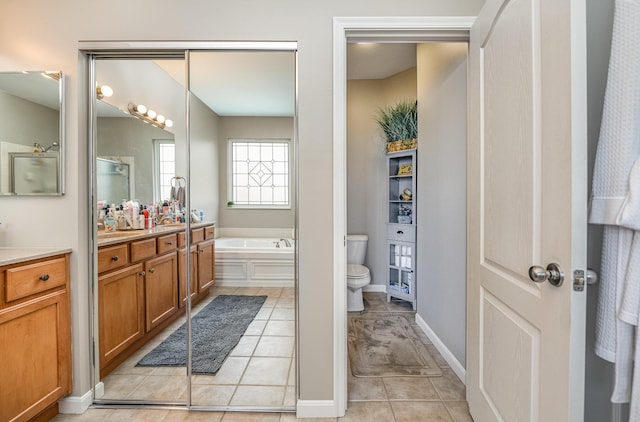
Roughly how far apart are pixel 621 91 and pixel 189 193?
191cm

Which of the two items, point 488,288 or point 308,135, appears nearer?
point 488,288

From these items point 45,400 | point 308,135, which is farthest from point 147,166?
point 45,400

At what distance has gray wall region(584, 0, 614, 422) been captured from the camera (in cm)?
98

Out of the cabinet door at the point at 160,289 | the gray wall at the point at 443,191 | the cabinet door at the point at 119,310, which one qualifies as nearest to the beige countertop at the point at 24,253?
the cabinet door at the point at 119,310

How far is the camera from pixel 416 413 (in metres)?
1.66

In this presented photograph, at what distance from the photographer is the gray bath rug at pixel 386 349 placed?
2068 millimetres

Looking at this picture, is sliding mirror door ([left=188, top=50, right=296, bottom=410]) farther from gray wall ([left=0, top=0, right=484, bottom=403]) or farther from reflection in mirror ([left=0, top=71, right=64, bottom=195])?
reflection in mirror ([left=0, top=71, right=64, bottom=195])

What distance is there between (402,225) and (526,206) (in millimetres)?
2244

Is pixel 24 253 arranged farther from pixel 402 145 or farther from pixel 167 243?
pixel 402 145

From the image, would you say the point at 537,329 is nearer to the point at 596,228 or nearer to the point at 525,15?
the point at 596,228

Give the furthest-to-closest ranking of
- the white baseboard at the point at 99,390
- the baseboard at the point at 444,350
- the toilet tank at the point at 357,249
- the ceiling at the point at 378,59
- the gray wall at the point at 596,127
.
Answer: the toilet tank at the point at 357,249
the ceiling at the point at 378,59
the baseboard at the point at 444,350
the white baseboard at the point at 99,390
the gray wall at the point at 596,127

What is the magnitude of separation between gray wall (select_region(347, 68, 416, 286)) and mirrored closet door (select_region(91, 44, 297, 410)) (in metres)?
2.17

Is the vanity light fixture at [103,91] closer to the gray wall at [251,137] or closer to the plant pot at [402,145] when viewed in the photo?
the gray wall at [251,137]

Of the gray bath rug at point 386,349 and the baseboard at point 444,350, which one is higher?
the baseboard at point 444,350
